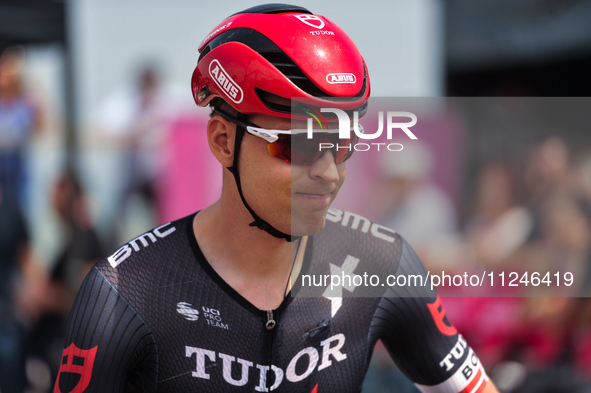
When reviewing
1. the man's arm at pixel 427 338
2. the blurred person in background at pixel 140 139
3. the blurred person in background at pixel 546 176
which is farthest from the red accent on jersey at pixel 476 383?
the blurred person in background at pixel 140 139

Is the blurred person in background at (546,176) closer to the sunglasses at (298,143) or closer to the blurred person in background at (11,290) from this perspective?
the sunglasses at (298,143)

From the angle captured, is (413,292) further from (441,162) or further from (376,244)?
(441,162)

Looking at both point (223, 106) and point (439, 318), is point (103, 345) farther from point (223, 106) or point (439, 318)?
point (439, 318)

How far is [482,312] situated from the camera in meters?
4.56

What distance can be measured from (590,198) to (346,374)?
12.0ft

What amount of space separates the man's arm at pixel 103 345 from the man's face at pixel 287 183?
64cm

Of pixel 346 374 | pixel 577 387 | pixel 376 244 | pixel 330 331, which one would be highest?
pixel 376 244

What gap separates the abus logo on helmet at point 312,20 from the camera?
2.00m

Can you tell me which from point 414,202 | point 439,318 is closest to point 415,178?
point 414,202

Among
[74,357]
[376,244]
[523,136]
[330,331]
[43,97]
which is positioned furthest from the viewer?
[43,97]

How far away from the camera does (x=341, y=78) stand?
6.19 feet

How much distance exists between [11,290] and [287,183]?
5932 mm

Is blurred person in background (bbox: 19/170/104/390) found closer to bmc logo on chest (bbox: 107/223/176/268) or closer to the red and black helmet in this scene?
bmc logo on chest (bbox: 107/223/176/268)

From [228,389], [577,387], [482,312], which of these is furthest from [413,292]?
[577,387]
